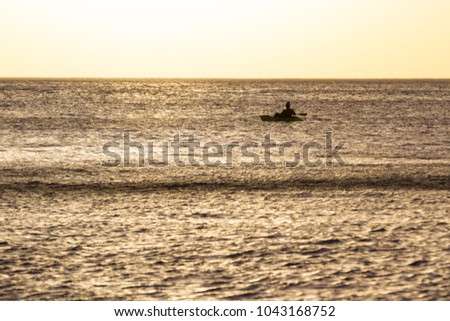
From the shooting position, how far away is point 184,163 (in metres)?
43.1

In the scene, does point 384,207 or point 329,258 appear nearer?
point 329,258

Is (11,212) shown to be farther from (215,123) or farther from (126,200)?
(215,123)

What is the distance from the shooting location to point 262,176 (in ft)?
123

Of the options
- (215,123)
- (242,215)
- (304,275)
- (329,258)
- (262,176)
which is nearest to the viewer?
(304,275)

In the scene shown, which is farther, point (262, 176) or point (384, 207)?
point (262, 176)

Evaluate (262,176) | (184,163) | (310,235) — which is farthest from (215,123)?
(310,235)

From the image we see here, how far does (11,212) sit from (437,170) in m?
20.8
